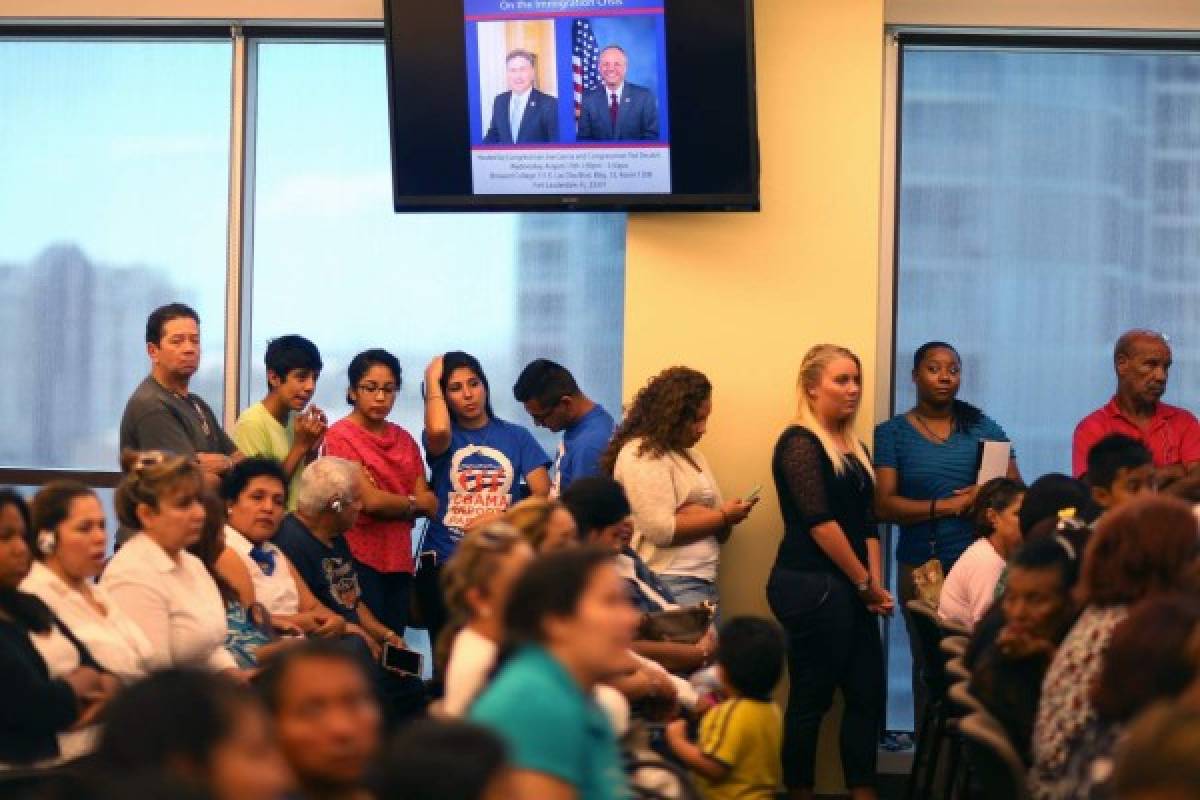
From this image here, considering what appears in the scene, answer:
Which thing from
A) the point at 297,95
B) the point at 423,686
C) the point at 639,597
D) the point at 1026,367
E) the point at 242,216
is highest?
the point at 297,95

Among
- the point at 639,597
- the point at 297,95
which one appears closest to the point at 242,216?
the point at 297,95

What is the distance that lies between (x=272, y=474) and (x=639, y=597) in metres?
1.23

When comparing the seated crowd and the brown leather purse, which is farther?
the brown leather purse

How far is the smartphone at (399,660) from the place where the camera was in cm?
647

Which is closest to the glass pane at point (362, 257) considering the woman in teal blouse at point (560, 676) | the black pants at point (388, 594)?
the black pants at point (388, 594)

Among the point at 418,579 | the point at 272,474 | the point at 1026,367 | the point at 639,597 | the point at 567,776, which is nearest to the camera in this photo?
the point at 567,776

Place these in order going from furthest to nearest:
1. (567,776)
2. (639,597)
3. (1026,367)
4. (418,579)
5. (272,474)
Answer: (1026,367) → (418,579) → (272,474) → (639,597) → (567,776)

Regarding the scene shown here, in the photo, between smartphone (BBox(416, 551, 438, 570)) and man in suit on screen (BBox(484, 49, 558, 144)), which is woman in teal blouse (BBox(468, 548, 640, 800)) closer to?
smartphone (BBox(416, 551, 438, 570))

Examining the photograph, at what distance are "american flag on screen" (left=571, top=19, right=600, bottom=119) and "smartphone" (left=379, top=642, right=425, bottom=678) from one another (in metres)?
2.15

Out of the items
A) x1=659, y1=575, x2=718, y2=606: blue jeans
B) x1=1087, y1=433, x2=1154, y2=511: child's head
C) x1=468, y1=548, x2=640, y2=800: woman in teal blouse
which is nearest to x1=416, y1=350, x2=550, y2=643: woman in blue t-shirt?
x1=659, y1=575, x2=718, y2=606: blue jeans

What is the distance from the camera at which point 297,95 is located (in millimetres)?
8242

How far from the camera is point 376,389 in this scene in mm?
7215

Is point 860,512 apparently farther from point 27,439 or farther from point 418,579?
point 27,439

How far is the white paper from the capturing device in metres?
7.42
